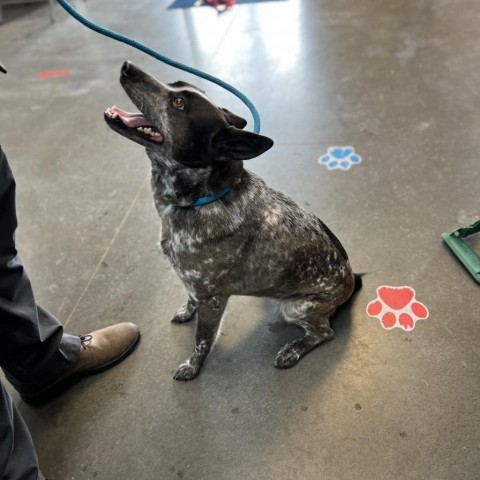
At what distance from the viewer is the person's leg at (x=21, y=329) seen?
1288 mm

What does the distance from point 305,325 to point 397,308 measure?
0.46 m

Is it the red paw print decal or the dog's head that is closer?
the dog's head

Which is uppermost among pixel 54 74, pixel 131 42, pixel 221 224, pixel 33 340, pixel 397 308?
pixel 131 42

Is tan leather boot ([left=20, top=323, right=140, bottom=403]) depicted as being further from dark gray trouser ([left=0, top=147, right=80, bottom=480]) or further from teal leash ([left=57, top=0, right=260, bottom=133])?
teal leash ([left=57, top=0, right=260, bottom=133])

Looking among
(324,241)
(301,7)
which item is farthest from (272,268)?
(301,7)

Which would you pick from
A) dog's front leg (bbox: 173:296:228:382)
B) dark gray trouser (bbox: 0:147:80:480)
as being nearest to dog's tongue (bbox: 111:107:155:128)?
dark gray trouser (bbox: 0:147:80:480)

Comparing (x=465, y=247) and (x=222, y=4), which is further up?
(x=222, y=4)

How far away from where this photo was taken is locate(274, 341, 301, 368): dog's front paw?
5.81 ft

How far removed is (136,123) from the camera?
56.1 inches

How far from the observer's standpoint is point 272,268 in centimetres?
161

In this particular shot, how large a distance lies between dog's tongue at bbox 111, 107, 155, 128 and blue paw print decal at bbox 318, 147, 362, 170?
1.53 meters

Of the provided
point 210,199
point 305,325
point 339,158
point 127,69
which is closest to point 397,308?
point 305,325

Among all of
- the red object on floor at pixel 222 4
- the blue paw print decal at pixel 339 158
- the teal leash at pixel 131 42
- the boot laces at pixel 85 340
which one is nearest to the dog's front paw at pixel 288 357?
the boot laces at pixel 85 340

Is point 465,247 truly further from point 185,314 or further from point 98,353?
point 98,353
